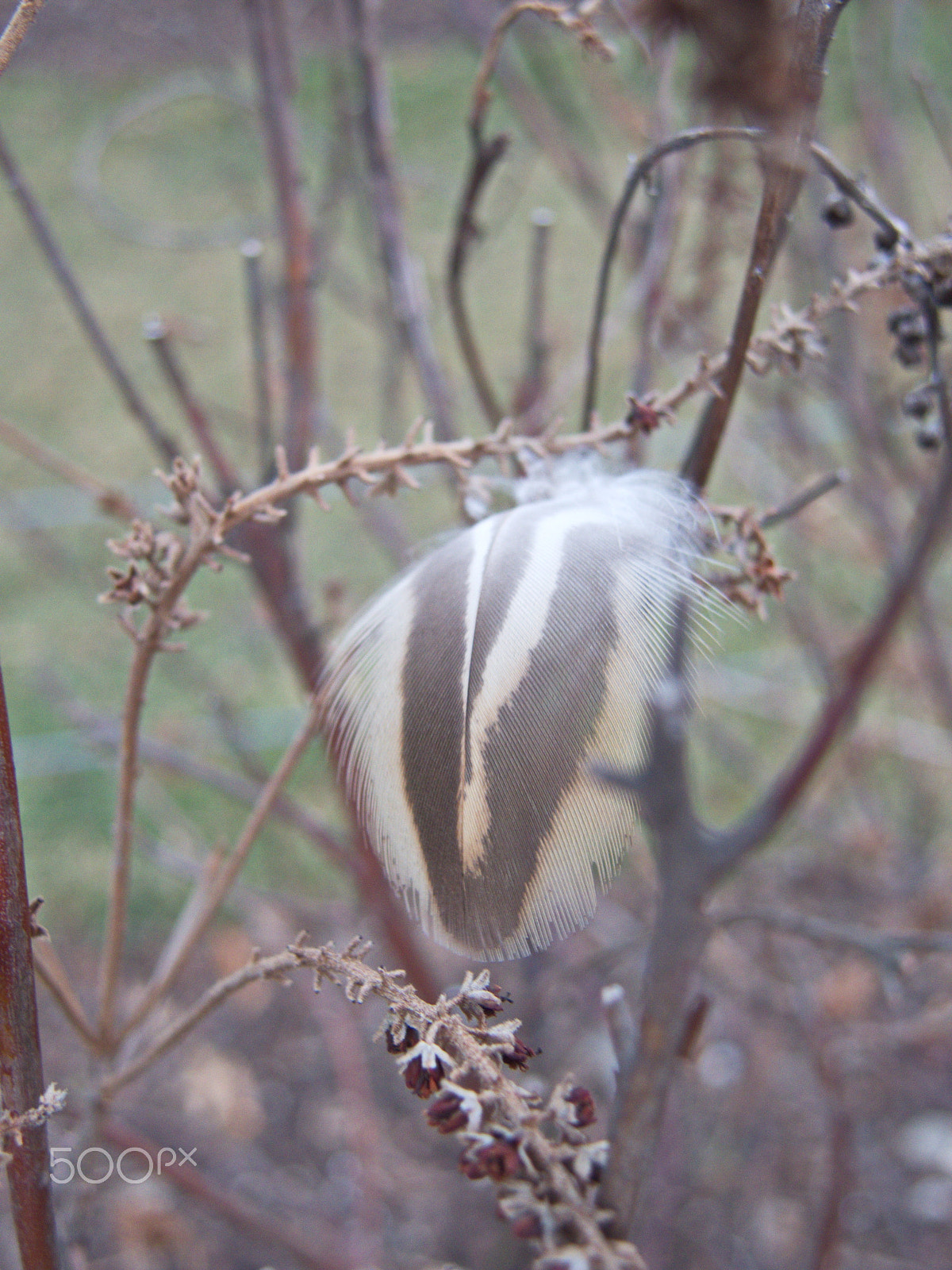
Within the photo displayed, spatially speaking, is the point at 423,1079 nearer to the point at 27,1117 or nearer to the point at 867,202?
the point at 27,1117

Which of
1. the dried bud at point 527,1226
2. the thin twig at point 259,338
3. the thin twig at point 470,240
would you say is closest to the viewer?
the dried bud at point 527,1226

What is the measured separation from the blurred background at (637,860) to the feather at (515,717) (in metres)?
0.04

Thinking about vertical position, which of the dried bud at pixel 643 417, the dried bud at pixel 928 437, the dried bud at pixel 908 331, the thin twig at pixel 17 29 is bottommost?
the dried bud at pixel 928 437

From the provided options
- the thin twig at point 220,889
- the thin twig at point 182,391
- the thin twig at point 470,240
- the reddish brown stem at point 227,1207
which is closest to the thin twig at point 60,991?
Answer: the thin twig at point 220,889

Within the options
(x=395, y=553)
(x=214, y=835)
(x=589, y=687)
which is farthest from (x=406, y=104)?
(x=589, y=687)

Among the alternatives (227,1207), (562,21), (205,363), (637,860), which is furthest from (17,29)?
(205,363)

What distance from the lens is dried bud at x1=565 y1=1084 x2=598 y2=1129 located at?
0.28 meters

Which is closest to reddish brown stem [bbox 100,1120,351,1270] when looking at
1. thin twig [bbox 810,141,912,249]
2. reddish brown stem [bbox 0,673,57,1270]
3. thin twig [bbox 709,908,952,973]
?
reddish brown stem [bbox 0,673,57,1270]

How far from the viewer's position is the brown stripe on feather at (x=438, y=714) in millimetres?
330

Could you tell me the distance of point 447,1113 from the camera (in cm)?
27

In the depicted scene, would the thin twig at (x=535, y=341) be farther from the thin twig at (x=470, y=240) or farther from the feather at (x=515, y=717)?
the feather at (x=515, y=717)

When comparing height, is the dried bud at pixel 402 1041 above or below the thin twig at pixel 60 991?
above

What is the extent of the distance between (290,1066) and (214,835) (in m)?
0.54

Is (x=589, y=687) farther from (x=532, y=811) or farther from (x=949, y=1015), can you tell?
(x=949, y=1015)
